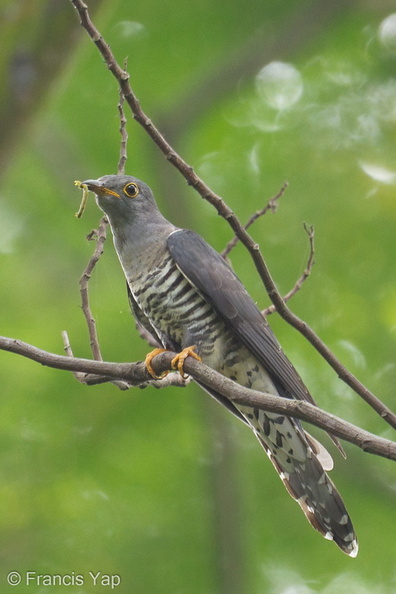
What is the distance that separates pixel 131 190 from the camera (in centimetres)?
417

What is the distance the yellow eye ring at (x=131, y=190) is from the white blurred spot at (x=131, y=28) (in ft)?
11.4

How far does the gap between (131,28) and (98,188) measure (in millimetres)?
3815

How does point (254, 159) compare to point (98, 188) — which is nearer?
point (98, 188)

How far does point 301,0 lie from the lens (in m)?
7.77

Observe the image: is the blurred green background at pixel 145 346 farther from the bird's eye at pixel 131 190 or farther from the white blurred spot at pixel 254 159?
the bird's eye at pixel 131 190

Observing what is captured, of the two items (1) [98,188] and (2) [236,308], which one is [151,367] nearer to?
(2) [236,308]

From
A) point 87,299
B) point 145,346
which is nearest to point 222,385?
point 87,299

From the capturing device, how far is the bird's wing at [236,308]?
3.75m

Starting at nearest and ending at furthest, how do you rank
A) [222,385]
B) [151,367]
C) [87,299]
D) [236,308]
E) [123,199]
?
[222,385]
[151,367]
[87,299]
[236,308]
[123,199]

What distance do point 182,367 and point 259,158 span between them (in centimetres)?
377

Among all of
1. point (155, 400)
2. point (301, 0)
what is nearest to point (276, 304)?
point (155, 400)

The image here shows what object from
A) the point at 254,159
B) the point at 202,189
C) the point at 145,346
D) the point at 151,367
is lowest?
the point at 151,367

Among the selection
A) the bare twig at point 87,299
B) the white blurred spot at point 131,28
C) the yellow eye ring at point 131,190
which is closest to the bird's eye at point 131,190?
the yellow eye ring at point 131,190

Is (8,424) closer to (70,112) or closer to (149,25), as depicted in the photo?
(70,112)
